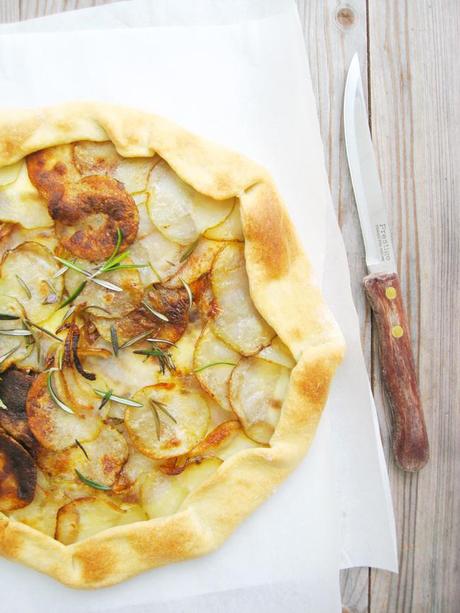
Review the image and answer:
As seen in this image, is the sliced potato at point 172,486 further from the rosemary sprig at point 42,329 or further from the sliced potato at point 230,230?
the sliced potato at point 230,230

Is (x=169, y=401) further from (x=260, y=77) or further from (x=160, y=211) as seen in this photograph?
(x=260, y=77)

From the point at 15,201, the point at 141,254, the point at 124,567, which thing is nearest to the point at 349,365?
the point at 141,254

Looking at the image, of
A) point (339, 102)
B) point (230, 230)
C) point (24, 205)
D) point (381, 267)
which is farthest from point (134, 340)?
point (339, 102)

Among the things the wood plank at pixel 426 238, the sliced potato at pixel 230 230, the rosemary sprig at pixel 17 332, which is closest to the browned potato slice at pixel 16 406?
the rosemary sprig at pixel 17 332

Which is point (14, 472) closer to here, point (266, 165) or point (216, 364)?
point (216, 364)

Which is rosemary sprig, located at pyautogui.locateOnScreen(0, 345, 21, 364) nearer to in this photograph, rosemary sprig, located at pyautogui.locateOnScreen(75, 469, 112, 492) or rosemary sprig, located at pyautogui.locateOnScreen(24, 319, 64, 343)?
rosemary sprig, located at pyautogui.locateOnScreen(24, 319, 64, 343)
